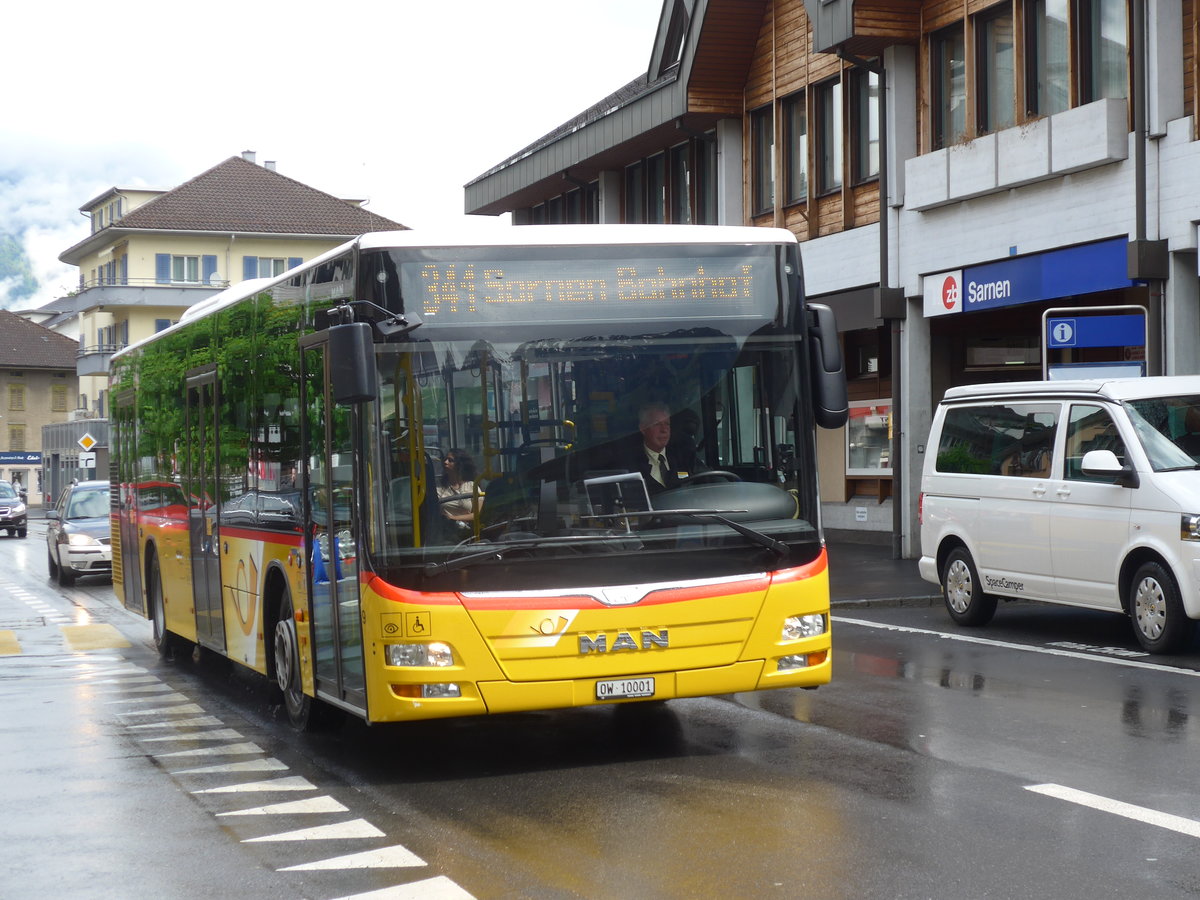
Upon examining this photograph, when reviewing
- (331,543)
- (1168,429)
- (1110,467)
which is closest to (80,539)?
(1110,467)

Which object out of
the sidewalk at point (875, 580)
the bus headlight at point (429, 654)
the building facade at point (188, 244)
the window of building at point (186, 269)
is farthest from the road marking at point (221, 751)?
the window of building at point (186, 269)

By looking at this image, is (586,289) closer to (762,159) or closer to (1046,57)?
(1046,57)

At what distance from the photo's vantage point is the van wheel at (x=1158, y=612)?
511 inches

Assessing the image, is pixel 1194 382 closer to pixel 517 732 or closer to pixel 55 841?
pixel 517 732

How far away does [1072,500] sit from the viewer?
46.2ft

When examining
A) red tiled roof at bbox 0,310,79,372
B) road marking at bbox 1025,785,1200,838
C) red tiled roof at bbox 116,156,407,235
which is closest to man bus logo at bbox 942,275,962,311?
road marking at bbox 1025,785,1200,838

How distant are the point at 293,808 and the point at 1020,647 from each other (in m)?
7.69

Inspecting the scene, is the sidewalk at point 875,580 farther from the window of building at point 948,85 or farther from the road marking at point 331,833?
the road marking at point 331,833

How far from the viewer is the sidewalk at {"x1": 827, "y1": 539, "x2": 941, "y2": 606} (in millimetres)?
18344

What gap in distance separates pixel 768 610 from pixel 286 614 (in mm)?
3194

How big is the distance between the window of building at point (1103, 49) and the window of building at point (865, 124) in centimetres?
517

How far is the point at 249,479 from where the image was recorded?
11.2 m

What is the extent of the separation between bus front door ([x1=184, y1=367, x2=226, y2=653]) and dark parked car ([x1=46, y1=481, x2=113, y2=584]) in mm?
14109

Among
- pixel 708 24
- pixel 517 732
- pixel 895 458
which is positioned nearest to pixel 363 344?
pixel 517 732
